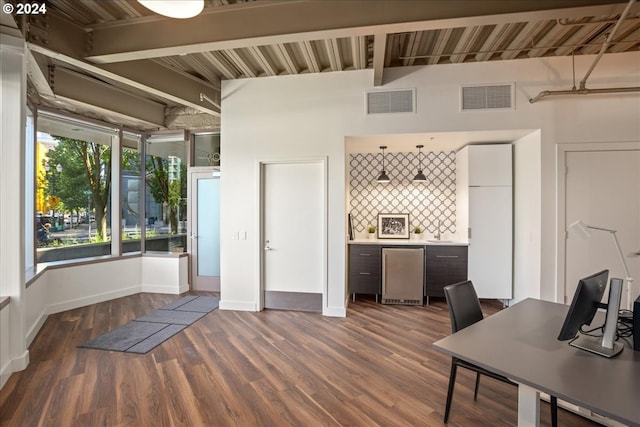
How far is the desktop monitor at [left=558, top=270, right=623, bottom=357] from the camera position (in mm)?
1473

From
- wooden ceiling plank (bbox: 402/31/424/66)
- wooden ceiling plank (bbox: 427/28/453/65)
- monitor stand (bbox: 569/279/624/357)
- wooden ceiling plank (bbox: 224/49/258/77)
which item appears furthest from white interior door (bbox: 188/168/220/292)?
monitor stand (bbox: 569/279/624/357)

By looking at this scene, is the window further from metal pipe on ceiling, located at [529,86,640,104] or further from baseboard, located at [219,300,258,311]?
metal pipe on ceiling, located at [529,86,640,104]

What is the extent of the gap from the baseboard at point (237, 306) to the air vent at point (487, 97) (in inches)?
152

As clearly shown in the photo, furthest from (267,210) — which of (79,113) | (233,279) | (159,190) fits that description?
→ (79,113)

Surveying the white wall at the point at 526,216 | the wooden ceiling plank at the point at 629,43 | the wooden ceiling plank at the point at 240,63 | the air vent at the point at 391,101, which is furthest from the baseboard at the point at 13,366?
the wooden ceiling plank at the point at 629,43

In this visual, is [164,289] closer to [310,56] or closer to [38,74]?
[38,74]

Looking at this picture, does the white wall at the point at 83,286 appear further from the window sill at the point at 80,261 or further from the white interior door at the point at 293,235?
the white interior door at the point at 293,235

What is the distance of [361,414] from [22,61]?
412cm

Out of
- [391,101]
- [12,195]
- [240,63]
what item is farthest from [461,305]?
[12,195]

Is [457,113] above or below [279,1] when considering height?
below

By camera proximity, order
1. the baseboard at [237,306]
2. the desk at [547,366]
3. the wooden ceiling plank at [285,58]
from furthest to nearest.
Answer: the baseboard at [237,306] < the wooden ceiling plank at [285,58] < the desk at [547,366]

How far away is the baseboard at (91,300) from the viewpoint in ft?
14.0

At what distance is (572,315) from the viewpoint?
4.83 ft

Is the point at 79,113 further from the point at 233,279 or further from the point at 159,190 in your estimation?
the point at 233,279
